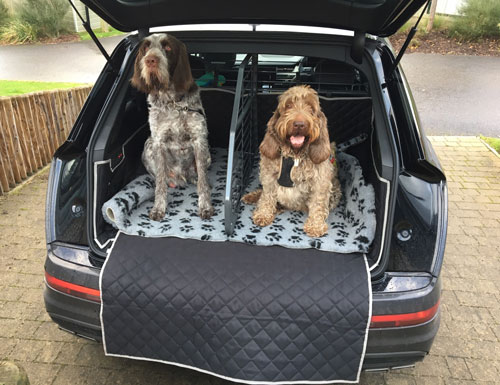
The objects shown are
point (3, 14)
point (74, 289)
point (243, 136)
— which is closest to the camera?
point (74, 289)

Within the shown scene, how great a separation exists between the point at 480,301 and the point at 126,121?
333cm

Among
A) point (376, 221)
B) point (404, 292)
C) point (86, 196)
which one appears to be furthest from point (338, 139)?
point (86, 196)

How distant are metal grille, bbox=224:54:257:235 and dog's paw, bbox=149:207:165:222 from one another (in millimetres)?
539

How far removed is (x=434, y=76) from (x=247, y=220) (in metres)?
11.4

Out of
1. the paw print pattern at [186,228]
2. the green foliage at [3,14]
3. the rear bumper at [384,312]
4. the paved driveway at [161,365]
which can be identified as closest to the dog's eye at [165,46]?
the paw print pattern at [186,228]

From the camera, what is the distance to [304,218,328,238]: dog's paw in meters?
2.66

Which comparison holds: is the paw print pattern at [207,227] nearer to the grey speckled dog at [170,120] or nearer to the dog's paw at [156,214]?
the grey speckled dog at [170,120]

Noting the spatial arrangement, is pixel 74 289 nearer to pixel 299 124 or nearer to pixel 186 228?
pixel 186 228

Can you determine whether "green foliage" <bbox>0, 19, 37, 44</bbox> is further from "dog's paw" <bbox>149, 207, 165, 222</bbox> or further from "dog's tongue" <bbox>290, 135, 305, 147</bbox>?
"dog's tongue" <bbox>290, 135, 305, 147</bbox>

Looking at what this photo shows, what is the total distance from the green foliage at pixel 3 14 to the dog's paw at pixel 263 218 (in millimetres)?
21460

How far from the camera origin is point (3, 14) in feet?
63.3

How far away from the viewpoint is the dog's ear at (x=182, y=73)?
291cm

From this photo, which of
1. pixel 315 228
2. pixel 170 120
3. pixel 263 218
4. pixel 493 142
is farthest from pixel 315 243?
pixel 493 142

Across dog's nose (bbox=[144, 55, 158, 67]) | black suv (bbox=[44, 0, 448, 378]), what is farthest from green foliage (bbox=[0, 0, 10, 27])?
dog's nose (bbox=[144, 55, 158, 67])
